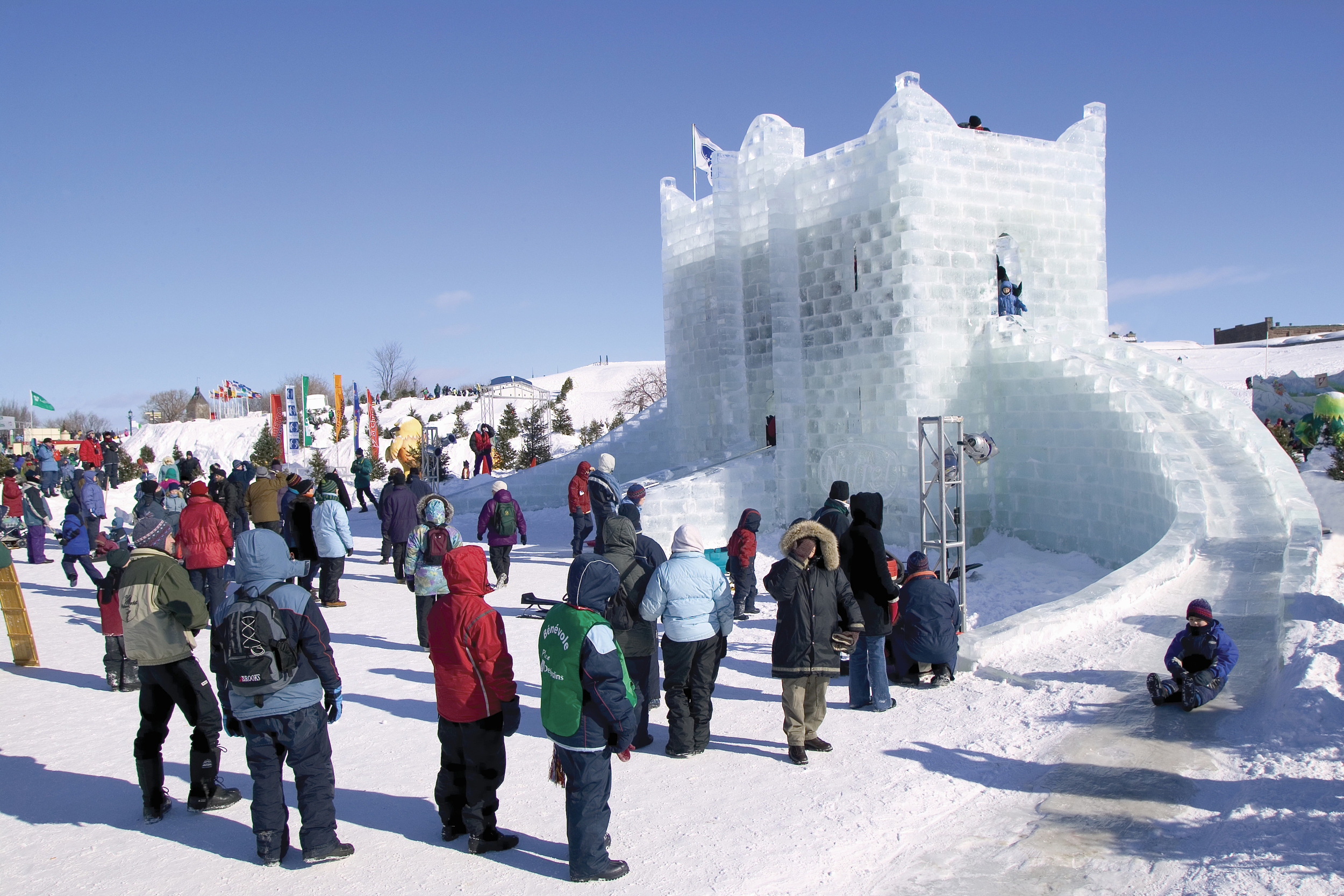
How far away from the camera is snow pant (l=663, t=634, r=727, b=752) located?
568 cm

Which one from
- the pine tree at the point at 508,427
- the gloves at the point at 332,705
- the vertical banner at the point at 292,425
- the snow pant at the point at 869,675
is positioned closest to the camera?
the gloves at the point at 332,705

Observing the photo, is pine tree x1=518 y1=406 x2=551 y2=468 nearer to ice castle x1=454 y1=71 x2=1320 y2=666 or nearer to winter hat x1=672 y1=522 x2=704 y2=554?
ice castle x1=454 y1=71 x2=1320 y2=666

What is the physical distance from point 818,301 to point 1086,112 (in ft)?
18.5

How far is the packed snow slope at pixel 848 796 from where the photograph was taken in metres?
4.18

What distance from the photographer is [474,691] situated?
429 centimetres

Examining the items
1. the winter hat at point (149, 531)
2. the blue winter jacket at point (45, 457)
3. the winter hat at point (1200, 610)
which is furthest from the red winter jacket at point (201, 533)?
the blue winter jacket at point (45, 457)

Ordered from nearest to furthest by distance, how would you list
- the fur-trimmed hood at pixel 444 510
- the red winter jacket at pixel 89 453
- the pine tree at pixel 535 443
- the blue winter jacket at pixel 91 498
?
the fur-trimmed hood at pixel 444 510 → the blue winter jacket at pixel 91 498 → the red winter jacket at pixel 89 453 → the pine tree at pixel 535 443

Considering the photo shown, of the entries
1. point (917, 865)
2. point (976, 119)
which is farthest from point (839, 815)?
point (976, 119)

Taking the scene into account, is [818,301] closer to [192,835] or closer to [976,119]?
[976,119]

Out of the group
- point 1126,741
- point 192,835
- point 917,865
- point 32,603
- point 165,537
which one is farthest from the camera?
point 32,603

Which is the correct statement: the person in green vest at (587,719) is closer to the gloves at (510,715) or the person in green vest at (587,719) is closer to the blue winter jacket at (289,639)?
the gloves at (510,715)

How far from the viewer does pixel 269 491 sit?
10.3 m

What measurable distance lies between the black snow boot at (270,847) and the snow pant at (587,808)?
1459 mm

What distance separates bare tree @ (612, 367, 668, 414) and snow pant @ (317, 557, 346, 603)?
40.3m
